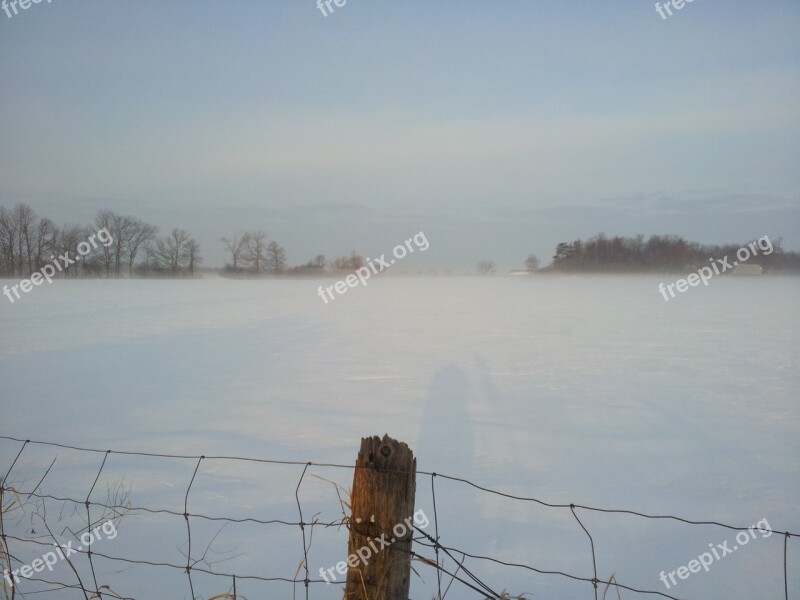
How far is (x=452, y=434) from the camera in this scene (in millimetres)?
5539

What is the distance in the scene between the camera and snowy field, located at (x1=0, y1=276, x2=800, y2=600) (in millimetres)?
3420

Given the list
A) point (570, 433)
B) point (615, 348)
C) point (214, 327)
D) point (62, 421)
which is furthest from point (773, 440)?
point (214, 327)

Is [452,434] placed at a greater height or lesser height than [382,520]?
lesser

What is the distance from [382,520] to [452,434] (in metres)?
3.89

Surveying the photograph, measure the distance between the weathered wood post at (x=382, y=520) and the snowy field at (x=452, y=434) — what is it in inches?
59.2

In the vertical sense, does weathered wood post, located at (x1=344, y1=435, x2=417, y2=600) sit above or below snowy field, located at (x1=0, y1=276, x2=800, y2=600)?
above

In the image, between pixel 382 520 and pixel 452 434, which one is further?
pixel 452 434

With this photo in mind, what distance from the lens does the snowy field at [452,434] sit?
11.2 feet

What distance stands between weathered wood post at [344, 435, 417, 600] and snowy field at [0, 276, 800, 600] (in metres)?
1.50

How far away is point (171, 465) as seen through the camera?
15.4 feet

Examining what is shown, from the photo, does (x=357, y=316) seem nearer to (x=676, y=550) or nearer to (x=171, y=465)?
(x=171, y=465)

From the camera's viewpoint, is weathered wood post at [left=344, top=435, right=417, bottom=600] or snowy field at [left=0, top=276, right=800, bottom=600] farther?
snowy field at [left=0, top=276, right=800, bottom=600]

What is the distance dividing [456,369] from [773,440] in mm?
4104

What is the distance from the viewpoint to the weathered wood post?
1.74 metres
